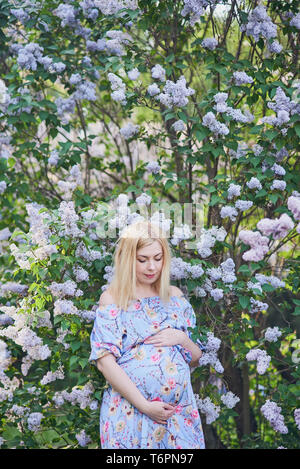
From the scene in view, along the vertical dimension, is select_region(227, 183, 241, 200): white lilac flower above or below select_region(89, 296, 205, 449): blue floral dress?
above

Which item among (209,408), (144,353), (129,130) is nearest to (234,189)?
(129,130)

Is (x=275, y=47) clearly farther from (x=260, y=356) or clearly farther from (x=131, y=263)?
(x=260, y=356)

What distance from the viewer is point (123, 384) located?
2.38 metres

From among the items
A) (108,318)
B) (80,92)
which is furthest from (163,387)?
(80,92)

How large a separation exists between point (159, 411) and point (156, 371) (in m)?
0.15

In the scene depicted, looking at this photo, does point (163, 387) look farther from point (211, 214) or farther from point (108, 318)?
point (211, 214)

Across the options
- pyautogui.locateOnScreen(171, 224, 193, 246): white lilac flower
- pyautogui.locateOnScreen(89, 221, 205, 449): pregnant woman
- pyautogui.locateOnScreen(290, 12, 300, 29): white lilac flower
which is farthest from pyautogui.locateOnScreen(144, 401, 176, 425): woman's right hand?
pyautogui.locateOnScreen(290, 12, 300, 29): white lilac flower

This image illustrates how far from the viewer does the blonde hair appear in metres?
2.56

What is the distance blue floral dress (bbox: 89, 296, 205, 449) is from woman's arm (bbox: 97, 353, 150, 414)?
40mm

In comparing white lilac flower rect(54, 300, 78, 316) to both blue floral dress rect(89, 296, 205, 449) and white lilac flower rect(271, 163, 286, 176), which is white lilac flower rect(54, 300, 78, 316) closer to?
blue floral dress rect(89, 296, 205, 449)

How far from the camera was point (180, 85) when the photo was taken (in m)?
3.03

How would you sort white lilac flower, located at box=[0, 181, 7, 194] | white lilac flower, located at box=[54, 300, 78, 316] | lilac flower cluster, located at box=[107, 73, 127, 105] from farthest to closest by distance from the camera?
white lilac flower, located at box=[0, 181, 7, 194] → lilac flower cluster, located at box=[107, 73, 127, 105] → white lilac flower, located at box=[54, 300, 78, 316]

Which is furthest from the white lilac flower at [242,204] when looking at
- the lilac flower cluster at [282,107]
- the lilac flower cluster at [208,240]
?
the lilac flower cluster at [282,107]
